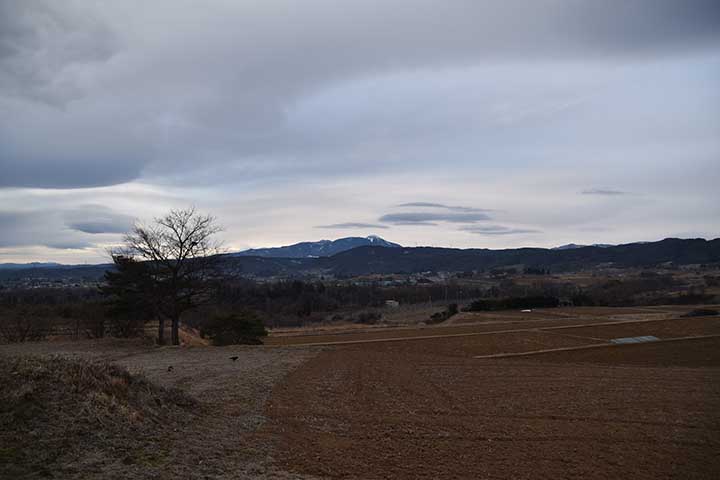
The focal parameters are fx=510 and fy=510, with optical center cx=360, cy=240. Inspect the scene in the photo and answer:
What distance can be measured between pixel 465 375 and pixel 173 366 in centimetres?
977

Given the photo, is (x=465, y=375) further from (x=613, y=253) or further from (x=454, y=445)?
(x=613, y=253)

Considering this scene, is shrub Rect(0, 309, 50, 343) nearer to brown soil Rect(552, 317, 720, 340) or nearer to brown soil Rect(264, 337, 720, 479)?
brown soil Rect(264, 337, 720, 479)

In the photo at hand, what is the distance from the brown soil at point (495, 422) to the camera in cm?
791

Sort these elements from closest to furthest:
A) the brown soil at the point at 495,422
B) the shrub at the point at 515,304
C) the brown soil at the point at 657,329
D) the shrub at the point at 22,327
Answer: the brown soil at the point at 495,422 → the shrub at the point at 22,327 → the brown soil at the point at 657,329 → the shrub at the point at 515,304

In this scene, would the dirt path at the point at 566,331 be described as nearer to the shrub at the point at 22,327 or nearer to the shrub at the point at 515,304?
the shrub at the point at 22,327

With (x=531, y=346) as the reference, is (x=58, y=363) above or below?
above

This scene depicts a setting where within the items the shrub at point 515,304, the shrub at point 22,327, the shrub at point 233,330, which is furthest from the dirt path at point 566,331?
the shrub at point 515,304

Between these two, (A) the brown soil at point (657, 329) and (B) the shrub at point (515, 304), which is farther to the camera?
(B) the shrub at point (515, 304)

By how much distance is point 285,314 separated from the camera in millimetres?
Result: 83812

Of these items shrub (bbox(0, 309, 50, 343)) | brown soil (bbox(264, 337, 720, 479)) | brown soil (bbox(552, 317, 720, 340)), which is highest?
shrub (bbox(0, 309, 50, 343))

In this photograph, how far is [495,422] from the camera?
10430mm

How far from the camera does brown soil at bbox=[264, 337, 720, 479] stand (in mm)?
7910

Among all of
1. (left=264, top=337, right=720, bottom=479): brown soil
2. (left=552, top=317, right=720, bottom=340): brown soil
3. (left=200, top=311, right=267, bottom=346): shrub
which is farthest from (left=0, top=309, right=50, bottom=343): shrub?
(left=552, top=317, right=720, bottom=340): brown soil

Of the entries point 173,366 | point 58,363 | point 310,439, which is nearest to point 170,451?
point 310,439
